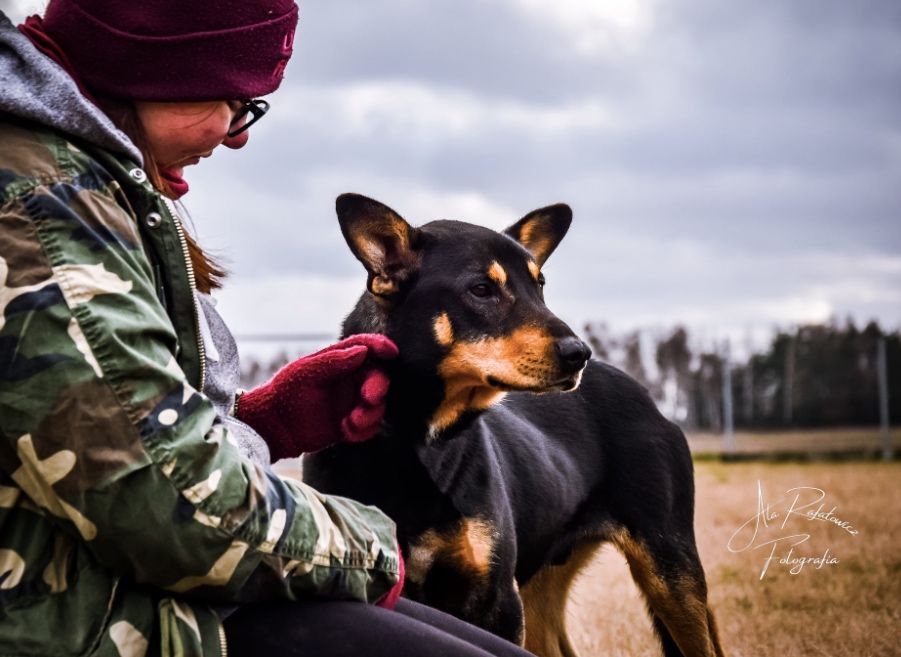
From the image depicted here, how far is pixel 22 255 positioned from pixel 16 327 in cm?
12

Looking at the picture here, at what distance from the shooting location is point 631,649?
5.37 metres

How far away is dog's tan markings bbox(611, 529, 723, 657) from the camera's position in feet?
16.3

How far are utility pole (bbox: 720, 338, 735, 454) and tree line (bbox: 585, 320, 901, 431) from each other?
0.32ft

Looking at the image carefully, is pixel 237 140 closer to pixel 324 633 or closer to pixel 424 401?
pixel 324 633

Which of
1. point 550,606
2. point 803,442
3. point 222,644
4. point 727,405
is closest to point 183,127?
point 222,644

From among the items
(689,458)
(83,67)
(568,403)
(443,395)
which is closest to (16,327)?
(83,67)

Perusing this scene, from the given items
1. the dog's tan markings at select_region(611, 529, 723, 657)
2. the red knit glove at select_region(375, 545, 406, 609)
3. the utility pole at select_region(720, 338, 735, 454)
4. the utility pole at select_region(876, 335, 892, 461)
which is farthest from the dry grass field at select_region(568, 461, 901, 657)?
the utility pole at select_region(876, 335, 892, 461)

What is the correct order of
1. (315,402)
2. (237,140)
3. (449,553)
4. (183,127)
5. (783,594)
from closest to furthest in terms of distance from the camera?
(183,127) < (237,140) < (315,402) < (449,553) < (783,594)

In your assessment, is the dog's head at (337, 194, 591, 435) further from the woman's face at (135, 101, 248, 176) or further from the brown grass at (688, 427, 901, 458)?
the brown grass at (688, 427, 901, 458)

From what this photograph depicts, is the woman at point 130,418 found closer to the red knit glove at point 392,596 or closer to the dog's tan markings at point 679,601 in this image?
the red knit glove at point 392,596

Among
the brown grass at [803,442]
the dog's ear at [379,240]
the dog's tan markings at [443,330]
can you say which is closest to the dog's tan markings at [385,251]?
the dog's ear at [379,240]

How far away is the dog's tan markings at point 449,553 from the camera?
147 inches

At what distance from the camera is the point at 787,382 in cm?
2906

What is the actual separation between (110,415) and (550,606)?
4227 millimetres
